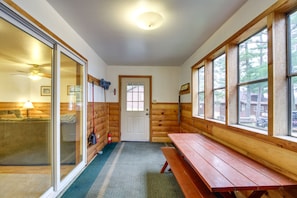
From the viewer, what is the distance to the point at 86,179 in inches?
116

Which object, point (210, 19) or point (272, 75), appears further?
point (210, 19)

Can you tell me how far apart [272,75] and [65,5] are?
90.3 inches

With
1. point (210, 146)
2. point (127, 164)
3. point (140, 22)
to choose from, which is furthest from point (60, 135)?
point (210, 146)

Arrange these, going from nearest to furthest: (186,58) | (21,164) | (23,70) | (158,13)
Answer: (158,13), (23,70), (21,164), (186,58)

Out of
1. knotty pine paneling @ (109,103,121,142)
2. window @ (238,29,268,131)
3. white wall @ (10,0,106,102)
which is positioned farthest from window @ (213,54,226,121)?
knotty pine paneling @ (109,103,121,142)

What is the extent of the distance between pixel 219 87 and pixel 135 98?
9.94 feet

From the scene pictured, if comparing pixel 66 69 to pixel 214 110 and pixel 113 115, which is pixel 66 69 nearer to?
pixel 214 110

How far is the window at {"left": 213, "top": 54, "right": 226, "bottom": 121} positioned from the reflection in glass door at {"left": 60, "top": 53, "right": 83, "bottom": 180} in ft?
7.94

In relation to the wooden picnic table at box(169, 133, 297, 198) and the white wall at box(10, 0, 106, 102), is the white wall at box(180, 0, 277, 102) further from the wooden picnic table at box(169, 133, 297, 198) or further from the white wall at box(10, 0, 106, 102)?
the white wall at box(10, 0, 106, 102)

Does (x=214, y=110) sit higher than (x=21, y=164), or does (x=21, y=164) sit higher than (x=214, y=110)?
(x=214, y=110)

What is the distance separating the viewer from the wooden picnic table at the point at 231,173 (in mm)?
1351

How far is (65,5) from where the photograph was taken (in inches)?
86.2

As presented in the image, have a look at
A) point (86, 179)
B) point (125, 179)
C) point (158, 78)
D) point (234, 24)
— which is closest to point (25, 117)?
point (86, 179)

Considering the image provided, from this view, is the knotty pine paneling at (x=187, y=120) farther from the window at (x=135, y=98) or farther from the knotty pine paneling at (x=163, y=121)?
the window at (x=135, y=98)
